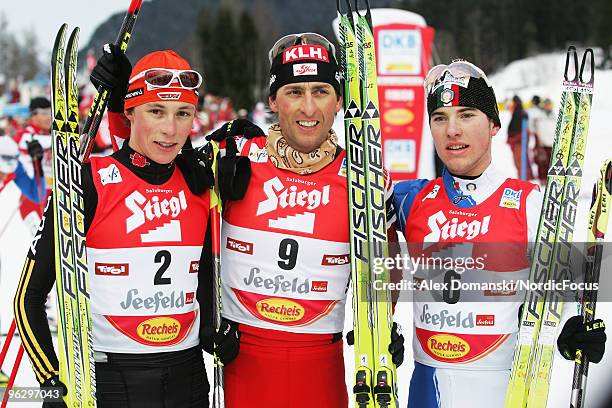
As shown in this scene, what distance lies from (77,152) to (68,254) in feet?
1.21

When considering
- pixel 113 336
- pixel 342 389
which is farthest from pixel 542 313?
pixel 113 336

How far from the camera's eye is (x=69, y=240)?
2322mm

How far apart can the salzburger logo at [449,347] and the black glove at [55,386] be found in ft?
4.54

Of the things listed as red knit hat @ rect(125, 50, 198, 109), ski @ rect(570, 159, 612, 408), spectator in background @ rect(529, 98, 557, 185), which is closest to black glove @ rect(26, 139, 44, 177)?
red knit hat @ rect(125, 50, 198, 109)

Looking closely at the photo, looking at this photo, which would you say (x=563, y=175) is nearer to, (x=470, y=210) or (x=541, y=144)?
(x=470, y=210)

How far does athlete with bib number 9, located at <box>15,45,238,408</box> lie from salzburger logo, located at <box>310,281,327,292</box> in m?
0.38

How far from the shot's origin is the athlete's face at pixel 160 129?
100 inches

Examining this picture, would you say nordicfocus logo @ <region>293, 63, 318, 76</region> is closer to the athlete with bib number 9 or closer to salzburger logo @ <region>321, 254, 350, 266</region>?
the athlete with bib number 9

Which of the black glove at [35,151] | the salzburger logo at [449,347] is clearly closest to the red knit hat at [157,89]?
the salzburger logo at [449,347]

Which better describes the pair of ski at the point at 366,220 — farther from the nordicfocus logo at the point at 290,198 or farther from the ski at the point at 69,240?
the ski at the point at 69,240

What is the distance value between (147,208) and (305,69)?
86 centimetres

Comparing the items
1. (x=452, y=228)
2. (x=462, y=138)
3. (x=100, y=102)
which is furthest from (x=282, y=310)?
(x=100, y=102)

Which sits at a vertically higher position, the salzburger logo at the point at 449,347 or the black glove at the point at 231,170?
the black glove at the point at 231,170

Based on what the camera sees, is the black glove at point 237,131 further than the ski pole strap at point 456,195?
Yes
